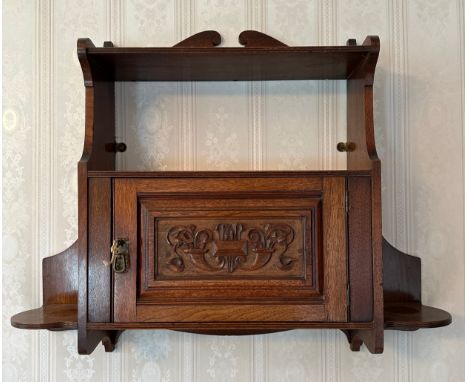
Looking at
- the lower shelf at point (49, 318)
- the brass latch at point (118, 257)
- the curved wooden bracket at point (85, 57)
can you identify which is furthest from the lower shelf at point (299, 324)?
the curved wooden bracket at point (85, 57)

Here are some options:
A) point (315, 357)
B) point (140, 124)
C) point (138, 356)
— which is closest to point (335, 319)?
point (315, 357)

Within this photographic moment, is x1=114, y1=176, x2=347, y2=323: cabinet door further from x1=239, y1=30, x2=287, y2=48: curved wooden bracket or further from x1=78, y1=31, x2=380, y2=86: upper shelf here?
x1=239, y1=30, x2=287, y2=48: curved wooden bracket

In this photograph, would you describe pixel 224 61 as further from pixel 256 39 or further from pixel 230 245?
pixel 230 245

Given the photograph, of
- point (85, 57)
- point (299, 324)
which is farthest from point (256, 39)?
point (299, 324)

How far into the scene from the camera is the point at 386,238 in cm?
126

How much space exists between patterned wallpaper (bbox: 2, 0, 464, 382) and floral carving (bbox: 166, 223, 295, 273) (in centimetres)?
25

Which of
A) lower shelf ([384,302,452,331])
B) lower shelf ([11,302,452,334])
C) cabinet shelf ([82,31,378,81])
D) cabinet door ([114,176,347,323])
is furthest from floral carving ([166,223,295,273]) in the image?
cabinet shelf ([82,31,378,81])

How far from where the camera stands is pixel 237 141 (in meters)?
1.28

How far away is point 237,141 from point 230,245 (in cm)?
31

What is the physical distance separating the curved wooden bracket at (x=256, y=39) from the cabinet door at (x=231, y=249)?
1.21 feet

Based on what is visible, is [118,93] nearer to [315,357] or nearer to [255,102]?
[255,102]

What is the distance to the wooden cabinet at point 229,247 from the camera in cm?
105

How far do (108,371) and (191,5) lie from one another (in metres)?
0.89

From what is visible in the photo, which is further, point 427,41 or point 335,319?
point 427,41
